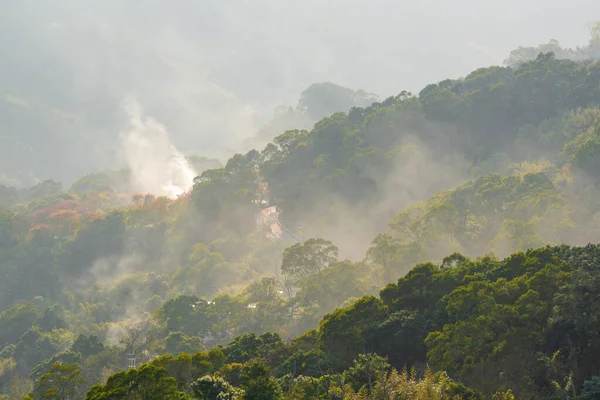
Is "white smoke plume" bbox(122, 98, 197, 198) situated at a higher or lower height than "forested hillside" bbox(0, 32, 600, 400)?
higher

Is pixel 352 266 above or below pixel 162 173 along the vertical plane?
below

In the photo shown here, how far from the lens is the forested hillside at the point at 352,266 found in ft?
96.1

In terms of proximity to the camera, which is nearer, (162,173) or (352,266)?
(352,266)

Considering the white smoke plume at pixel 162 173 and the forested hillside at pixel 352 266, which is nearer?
the forested hillside at pixel 352 266

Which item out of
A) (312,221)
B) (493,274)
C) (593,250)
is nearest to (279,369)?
(493,274)

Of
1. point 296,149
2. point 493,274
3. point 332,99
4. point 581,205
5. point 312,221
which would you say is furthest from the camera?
point 332,99

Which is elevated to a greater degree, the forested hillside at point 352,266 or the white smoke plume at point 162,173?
the white smoke plume at point 162,173

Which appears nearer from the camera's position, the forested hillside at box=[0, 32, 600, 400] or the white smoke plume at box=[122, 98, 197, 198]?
the forested hillside at box=[0, 32, 600, 400]

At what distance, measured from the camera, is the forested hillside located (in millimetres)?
29281

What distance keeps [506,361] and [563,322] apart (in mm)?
2997

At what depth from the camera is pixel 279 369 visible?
32938 millimetres

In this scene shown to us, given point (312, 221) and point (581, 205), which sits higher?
point (312, 221)

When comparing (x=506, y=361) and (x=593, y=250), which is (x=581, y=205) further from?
(x=506, y=361)

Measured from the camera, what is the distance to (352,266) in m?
55.6
